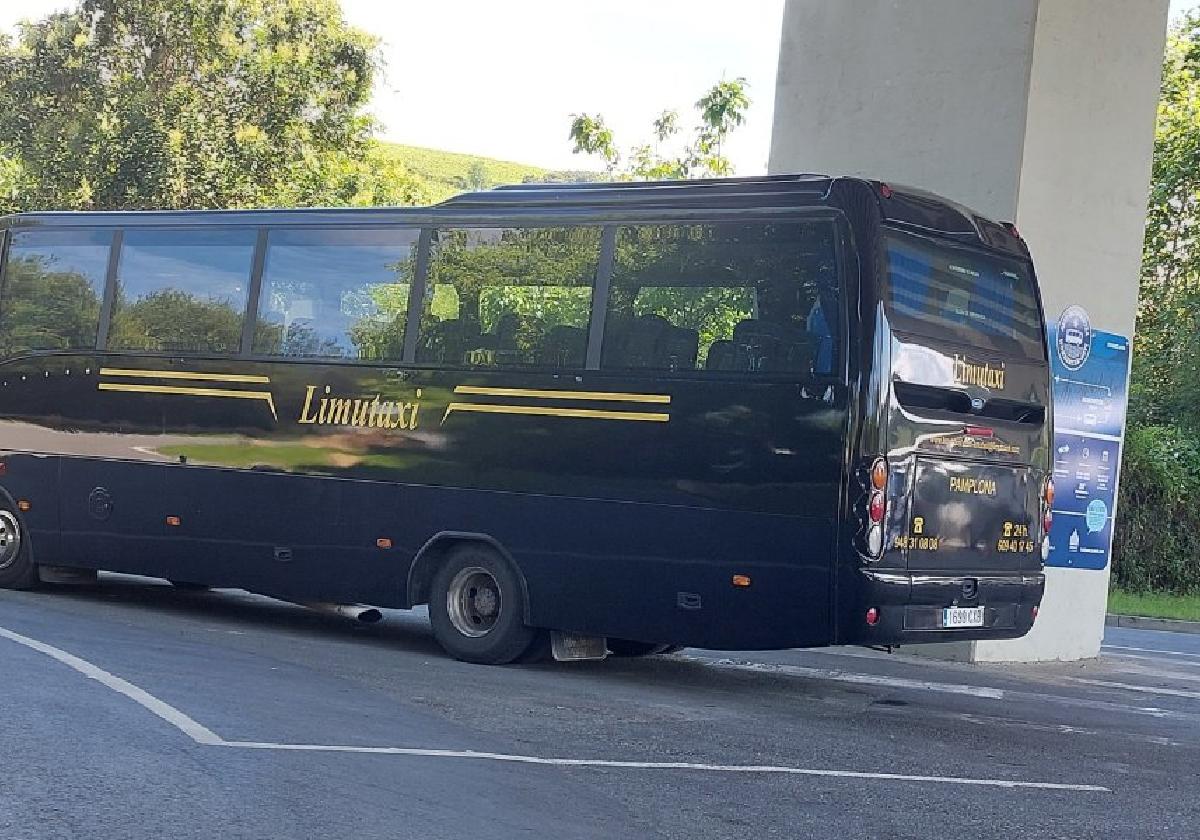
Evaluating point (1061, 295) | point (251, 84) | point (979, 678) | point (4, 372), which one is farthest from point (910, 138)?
point (251, 84)

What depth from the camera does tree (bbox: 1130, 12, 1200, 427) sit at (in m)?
30.4

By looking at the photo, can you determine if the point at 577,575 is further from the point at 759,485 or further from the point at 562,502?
the point at 759,485

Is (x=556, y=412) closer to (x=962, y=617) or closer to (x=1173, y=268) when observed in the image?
(x=962, y=617)

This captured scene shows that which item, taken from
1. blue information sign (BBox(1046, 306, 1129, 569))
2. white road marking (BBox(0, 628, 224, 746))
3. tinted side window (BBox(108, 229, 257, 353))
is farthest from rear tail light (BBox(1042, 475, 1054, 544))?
tinted side window (BBox(108, 229, 257, 353))

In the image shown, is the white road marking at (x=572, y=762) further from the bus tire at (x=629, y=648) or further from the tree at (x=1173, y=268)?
the tree at (x=1173, y=268)

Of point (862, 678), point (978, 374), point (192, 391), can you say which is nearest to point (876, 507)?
point (978, 374)

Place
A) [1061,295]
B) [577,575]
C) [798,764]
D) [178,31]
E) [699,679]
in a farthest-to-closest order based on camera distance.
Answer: [178,31] → [1061,295] → [699,679] → [577,575] → [798,764]

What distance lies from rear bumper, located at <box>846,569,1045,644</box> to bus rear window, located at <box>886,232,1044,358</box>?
1.54m

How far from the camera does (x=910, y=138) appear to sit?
1612 cm

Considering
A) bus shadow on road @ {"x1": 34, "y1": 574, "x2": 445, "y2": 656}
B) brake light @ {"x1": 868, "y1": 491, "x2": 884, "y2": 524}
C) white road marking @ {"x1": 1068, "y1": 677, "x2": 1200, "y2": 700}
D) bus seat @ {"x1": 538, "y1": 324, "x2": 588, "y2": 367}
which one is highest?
bus seat @ {"x1": 538, "y1": 324, "x2": 588, "y2": 367}

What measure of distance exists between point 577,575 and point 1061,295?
5741 millimetres

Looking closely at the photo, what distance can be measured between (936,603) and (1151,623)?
11.3 m

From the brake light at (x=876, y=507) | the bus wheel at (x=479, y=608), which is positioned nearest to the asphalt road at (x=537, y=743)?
the bus wheel at (x=479, y=608)

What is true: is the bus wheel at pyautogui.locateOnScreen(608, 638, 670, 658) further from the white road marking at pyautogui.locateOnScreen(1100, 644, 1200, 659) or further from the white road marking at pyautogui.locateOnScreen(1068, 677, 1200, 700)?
the white road marking at pyautogui.locateOnScreen(1100, 644, 1200, 659)
